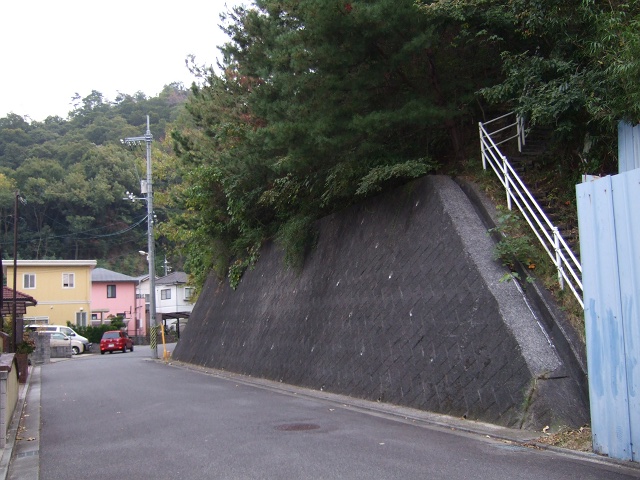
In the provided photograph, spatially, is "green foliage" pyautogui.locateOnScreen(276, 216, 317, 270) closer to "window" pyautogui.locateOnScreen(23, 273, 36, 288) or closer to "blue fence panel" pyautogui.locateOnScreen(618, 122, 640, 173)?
"blue fence panel" pyautogui.locateOnScreen(618, 122, 640, 173)

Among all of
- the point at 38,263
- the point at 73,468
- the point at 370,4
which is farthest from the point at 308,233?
the point at 38,263

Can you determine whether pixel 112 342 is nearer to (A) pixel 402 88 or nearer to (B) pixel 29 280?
(B) pixel 29 280

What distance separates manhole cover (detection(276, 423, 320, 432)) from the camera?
30.5ft

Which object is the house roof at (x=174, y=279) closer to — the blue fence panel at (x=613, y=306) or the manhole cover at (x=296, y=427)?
the manhole cover at (x=296, y=427)

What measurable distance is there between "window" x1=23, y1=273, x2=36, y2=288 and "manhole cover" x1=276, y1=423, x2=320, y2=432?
49359 millimetres

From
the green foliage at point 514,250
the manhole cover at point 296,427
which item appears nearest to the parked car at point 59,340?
the manhole cover at point 296,427

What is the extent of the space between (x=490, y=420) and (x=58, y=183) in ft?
203

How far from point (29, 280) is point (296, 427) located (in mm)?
49706

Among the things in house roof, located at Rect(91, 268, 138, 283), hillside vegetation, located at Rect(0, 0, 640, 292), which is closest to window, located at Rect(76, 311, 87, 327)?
house roof, located at Rect(91, 268, 138, 283)

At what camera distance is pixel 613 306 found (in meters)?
7.00

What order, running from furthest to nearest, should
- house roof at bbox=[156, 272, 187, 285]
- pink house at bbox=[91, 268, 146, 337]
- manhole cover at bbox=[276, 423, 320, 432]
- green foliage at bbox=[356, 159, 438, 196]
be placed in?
pink house at bbox=[91, 268, 146, 337]
house roof at bbox=[156, 272, 187, 285]
green foliage at bbox=[356, 159, 438, 196]
manhole cover at bbox=[276, 423, 320, 432]

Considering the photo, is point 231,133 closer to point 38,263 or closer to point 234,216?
point 234,216

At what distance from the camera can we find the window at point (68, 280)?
179ft

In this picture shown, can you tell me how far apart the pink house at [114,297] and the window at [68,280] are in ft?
34.5
